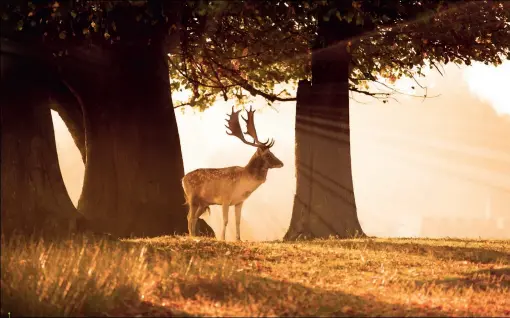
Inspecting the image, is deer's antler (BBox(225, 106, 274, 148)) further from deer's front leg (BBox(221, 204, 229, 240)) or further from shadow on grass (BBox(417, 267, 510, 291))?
shadow on grass (BBox(417, 267, 510, 291))

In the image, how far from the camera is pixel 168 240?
54.4ft

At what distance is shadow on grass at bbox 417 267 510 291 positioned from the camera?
13.5 m

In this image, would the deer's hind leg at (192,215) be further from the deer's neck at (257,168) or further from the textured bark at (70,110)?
the textured bark at (70,110)

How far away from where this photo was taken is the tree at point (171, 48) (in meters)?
18.4

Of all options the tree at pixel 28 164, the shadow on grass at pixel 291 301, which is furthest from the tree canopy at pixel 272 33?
the shadow on grass at pixel 291 301

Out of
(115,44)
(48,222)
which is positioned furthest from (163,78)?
(48,222)

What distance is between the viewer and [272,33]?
22281mm

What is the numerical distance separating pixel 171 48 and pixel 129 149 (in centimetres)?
283

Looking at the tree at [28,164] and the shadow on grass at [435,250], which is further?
the shadow on grass at [435,250]

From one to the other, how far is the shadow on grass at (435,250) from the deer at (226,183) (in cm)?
199

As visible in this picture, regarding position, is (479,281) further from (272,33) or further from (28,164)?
(272,33)

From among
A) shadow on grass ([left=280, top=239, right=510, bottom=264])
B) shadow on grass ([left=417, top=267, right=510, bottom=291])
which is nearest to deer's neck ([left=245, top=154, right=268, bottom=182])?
shadow on grass ([left=280, top=239, right=510, bottom=264])

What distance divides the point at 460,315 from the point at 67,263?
516cm

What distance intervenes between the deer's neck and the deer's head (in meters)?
0.04
